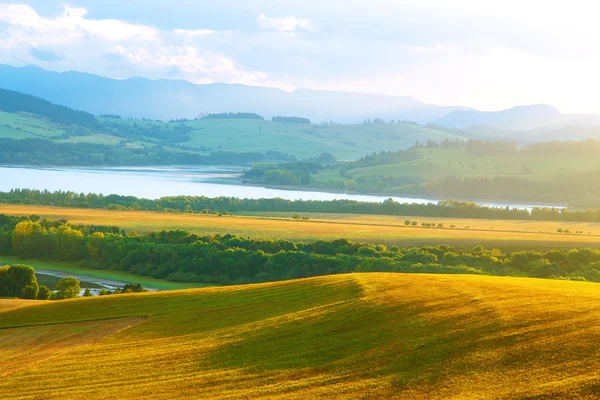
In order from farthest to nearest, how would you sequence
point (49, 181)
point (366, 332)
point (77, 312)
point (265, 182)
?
point (265, 182) < point (49, 181) < point (77, 312) < point (366, 332)

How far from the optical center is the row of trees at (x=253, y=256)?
59.3 metres

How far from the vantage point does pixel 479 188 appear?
159 m

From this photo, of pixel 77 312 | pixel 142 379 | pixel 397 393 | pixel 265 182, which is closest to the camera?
pixel 397 393

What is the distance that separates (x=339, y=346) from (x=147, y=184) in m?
139

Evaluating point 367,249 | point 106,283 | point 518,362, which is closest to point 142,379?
point 518,362

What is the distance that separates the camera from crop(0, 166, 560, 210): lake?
458ft

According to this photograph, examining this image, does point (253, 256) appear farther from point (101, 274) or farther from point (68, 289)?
point (68, 289)

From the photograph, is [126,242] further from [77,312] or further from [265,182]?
[265,182]

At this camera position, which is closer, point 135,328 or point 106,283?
point 135,328

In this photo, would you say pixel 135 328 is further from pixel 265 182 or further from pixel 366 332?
pixel 265 182

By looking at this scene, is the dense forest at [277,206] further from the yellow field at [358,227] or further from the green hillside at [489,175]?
the green hillside at [489,175]

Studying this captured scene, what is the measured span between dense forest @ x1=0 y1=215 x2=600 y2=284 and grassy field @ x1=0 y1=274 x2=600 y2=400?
2977 centimetres

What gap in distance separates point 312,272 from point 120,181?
108 meters

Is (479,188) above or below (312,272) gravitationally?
above
